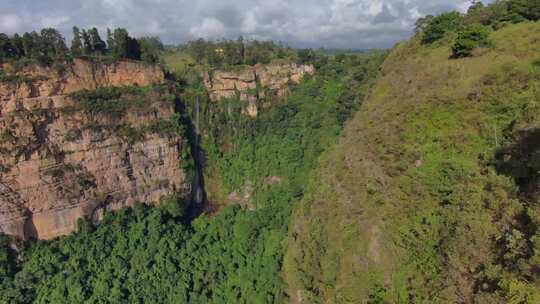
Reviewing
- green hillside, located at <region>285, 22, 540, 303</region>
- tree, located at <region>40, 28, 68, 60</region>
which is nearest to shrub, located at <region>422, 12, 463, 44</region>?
green hillside, located at <region>285, 22, 540, 303</region>

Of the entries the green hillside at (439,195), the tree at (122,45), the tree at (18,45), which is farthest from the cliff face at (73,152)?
the green hillside at (439,195)

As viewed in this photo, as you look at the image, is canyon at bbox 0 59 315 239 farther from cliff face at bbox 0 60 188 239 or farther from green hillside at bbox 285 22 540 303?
green hillside at bbox 285 22 540 303

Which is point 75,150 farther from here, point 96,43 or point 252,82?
point 252,82

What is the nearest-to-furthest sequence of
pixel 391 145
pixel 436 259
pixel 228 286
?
pixel 436 259
pixel 391 145
pixel 228 286

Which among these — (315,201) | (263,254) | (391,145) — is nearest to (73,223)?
(263,254)

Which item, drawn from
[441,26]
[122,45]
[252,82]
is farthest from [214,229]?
[441,26]

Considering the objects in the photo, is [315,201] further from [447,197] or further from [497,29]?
[497,29]

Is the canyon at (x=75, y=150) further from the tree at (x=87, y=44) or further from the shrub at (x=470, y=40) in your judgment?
the shrub at (x=470, y=40)
